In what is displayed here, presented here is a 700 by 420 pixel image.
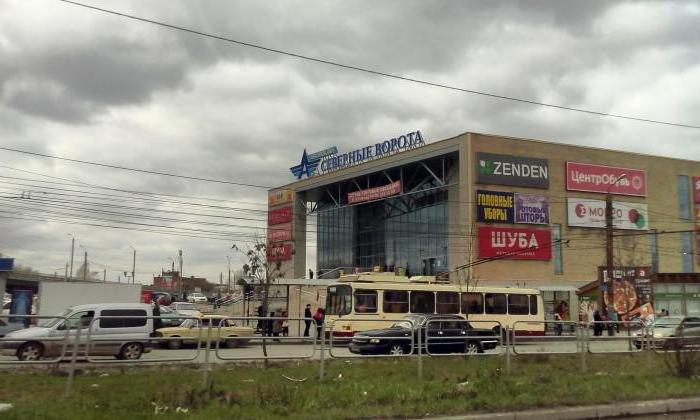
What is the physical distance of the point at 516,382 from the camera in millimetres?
12391

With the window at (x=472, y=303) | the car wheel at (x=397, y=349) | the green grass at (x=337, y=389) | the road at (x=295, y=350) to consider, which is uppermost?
the window at (x=472, y=303)

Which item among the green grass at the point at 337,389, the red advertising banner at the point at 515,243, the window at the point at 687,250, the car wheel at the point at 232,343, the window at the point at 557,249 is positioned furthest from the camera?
the window at the point at 687,250

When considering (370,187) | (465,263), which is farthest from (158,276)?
(465,263)

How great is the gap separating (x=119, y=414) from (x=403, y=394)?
4484 mm

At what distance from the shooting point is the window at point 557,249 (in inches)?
2073

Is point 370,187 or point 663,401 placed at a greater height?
point 370,187

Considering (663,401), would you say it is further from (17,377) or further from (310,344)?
(17,377)

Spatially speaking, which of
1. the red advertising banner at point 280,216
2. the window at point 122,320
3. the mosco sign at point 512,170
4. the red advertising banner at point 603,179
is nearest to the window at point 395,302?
the window at point 122,320

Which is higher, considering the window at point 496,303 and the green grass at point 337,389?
the window at point 496,303

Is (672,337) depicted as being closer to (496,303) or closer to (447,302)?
(447,302)

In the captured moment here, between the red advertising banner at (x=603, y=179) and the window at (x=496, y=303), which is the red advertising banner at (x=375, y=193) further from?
the window at (x=496, y=303)

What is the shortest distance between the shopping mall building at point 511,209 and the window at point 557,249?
8cm

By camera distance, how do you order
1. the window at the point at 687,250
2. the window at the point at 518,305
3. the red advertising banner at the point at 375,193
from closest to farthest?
the window at the point at 518,305
the red advertising banner at the point at 375,193
the window at the point at 687,250

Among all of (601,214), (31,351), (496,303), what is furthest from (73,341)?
(601,214)
